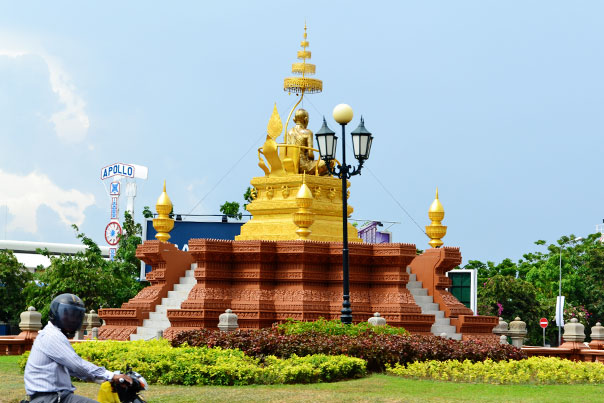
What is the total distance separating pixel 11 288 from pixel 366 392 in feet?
127

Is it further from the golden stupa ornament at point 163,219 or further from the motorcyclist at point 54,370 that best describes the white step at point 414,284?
the motorcyclist at point 54,370

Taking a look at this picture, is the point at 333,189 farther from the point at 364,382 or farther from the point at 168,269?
the point at 364,382

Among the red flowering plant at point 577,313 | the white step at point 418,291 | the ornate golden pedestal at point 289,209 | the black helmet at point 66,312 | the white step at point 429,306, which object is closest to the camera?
the black helmet at point 66,312

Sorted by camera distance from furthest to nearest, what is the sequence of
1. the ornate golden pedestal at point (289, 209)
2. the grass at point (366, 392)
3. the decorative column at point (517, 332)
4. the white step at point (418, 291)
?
the ornate golden pedestal at point (289, 209), the decorative column at point (517, 332), the white step at point (418, 291), the grass at point (366, 392)

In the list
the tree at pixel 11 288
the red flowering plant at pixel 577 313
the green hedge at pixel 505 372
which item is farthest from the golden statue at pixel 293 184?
the red flowering plant at pixel 577 313

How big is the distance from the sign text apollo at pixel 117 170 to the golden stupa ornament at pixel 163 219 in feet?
111

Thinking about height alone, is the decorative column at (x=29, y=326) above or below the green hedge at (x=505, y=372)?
above

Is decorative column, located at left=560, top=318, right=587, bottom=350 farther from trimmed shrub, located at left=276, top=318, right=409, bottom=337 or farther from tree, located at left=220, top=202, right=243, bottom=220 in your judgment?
tree, located at left=220, top=202, right=243, bottom=220

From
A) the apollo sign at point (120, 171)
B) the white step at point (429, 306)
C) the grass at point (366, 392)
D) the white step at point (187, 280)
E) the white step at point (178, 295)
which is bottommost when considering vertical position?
the grass at point (366, 392)

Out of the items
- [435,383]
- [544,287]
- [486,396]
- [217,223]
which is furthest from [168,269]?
[544,287]

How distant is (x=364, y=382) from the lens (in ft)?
56.0

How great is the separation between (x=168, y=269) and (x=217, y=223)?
1880cm

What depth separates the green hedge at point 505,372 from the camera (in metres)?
17.8

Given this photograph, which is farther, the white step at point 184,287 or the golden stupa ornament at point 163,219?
the golden stupa ornament at point 163,219
